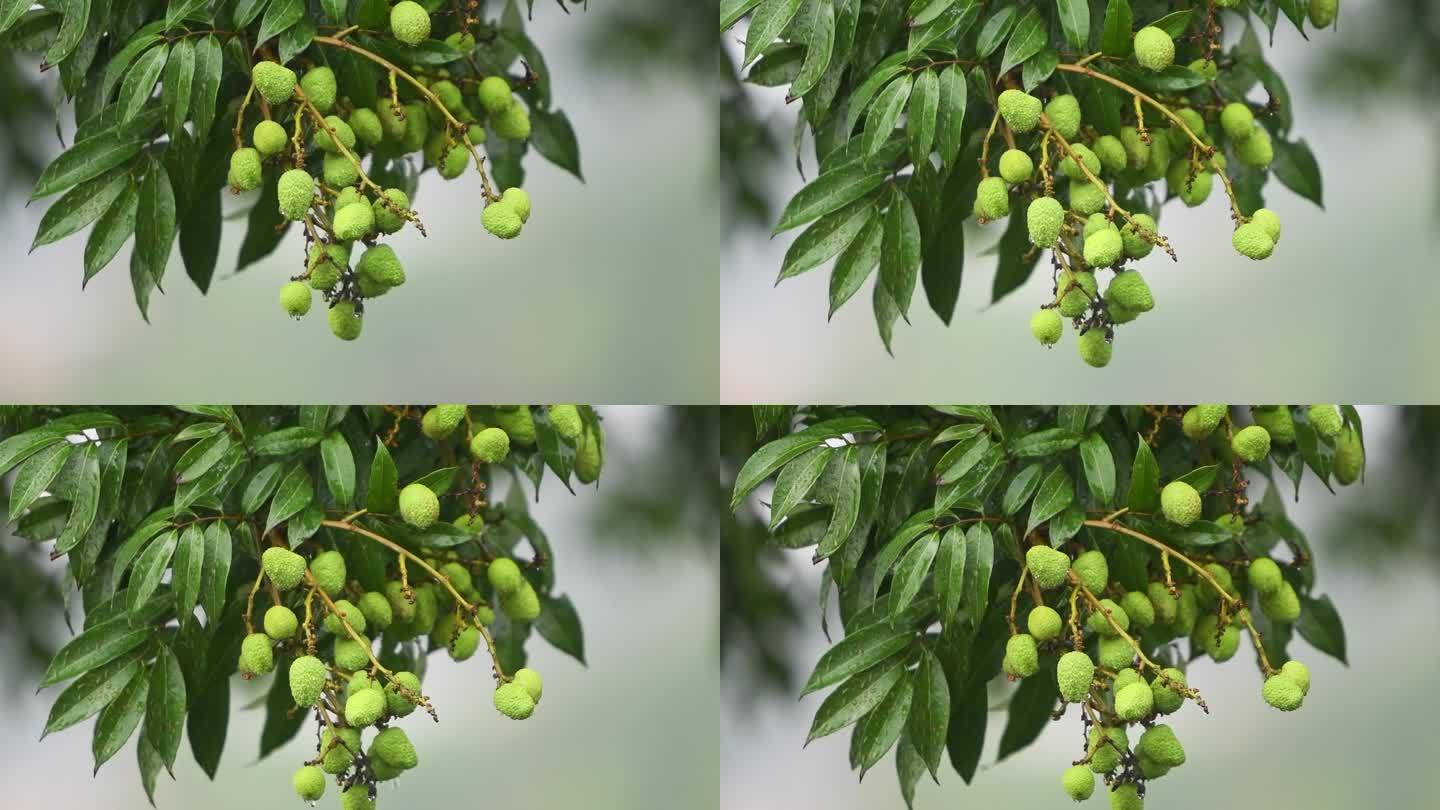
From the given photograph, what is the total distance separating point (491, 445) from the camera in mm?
1275

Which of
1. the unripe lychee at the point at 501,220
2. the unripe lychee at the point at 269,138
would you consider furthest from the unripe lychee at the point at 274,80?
the unripe lychee at the point at 501,220

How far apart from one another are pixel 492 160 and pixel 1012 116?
0.49 meters

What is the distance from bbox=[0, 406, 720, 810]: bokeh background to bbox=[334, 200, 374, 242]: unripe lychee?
1.23ft

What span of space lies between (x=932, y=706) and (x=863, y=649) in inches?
2.9

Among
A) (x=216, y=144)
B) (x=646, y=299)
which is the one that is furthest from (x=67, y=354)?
(x=646, y=299)

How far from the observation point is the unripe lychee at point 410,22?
1222 mm

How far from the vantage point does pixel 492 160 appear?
4.63 ft

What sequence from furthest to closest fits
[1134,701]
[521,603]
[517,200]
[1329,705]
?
[1329,705] → [521,603] → [517,200] → [1134,701]

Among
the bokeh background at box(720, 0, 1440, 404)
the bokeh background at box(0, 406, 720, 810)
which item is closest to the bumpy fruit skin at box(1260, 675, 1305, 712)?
the bokeh background at box(720, 0, 1440, 404)

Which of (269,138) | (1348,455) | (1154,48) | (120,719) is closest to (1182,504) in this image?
(1348,455)

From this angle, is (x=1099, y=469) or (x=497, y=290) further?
(x=497, y=290)

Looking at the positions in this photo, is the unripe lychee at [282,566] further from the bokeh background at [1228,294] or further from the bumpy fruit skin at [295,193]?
the bokeh background at [1228,294]

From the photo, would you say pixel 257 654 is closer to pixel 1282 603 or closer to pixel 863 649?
pixel 863 649

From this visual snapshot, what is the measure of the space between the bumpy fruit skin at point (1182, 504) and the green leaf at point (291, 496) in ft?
2.25
